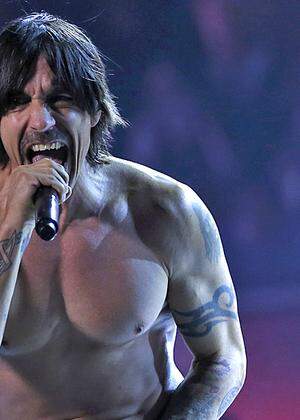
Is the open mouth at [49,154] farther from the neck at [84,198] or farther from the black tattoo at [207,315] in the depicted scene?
the black tattoo at [207,315]

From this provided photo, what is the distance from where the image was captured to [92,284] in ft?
3.79

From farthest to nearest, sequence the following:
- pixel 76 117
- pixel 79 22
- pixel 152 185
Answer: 1. pixel 79 22
2. pixel 152 185
3. pixel 76 117

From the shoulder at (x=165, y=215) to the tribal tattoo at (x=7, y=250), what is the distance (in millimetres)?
203

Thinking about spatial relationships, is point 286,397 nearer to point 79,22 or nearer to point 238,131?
point 238,131

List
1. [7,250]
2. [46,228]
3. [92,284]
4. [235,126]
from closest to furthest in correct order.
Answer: [46,228] → [7,250] → [92,284] → [235,126]

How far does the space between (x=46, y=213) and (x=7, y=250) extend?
15 centimetres

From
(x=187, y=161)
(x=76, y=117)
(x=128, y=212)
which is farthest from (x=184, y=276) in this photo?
(x=187, y=161)

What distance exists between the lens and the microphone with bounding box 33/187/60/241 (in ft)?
2.91

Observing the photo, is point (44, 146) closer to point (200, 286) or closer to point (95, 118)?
point (95, 118)

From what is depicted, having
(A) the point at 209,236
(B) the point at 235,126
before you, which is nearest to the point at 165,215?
(A) the point at 209,236

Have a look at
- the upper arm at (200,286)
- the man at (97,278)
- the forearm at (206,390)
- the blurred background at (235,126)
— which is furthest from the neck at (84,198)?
the blurred background at (235,126)

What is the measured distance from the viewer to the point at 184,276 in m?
1.20

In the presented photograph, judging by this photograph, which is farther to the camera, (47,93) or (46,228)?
(47,93)

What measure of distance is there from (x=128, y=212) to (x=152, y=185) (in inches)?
2.2
